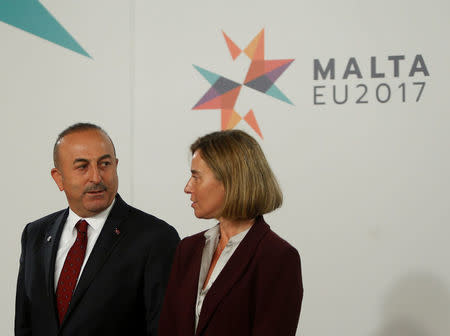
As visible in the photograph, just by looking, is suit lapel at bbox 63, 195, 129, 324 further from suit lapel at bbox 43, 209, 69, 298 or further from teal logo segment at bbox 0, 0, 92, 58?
teal logo segment at bbox 0, 0, 92, 58

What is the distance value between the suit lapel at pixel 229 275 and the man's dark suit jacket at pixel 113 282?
0.32 metres

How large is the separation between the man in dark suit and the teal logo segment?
1564 mm

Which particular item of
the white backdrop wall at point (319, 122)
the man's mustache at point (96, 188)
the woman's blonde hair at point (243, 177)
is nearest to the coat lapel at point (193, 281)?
the woman's blonde hair at point (243, 177)

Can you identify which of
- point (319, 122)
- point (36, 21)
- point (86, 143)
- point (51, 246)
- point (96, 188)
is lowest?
point (51, 246)

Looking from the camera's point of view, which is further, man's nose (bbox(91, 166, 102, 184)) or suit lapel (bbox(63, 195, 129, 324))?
man's nose (bbox(91, 166, 102, 184))

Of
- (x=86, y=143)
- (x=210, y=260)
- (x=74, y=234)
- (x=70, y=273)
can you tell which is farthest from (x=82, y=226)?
(x=210, y=260)

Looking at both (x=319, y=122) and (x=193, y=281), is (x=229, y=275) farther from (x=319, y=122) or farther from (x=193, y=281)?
(x=319, y=122)

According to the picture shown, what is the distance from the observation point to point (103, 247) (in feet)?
6.87

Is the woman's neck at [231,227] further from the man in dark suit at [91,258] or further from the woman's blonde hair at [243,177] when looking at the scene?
the man in dark suit at [91,258]

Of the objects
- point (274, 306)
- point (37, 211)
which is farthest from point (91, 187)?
point (37, 211)

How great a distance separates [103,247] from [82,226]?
133mm

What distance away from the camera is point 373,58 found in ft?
10.6

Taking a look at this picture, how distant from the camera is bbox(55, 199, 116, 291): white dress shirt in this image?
2.14m

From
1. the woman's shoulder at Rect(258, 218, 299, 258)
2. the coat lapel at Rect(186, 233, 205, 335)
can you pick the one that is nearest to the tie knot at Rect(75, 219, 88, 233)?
Result: the coat lapel at Rect(186, 233, 205, 335)
